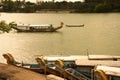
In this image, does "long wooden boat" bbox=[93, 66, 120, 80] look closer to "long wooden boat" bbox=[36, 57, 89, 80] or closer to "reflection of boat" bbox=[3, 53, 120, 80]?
"reflection of boat" bbox=[3, 53, 120, 80]

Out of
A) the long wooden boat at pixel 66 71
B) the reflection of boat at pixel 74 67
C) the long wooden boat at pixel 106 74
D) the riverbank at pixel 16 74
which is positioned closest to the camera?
the long wooden boat at pixel 106 74

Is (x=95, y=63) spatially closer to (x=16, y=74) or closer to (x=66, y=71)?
(x=66, y=71)

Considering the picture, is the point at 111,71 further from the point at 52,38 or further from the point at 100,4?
the point at 100,4

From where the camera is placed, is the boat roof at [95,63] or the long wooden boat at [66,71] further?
the boat roof at [95,63]

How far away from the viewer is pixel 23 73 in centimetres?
1969

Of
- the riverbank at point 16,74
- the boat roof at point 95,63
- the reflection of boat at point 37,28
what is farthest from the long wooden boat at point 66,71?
the reflection of boat at point 37,28

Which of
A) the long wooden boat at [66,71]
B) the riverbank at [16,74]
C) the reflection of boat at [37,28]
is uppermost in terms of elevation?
the riverbank at [16,74]

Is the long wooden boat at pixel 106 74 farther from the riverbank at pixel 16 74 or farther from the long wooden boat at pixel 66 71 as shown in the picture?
the riverbank at pixel 16 74

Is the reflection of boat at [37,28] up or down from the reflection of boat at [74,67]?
down

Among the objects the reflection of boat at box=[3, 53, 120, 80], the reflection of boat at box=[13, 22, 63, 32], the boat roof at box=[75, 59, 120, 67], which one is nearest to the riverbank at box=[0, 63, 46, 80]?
the reflection of boat at box=[3, 53, 120, 80]

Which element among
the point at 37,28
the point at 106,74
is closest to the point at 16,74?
the point at 106,74

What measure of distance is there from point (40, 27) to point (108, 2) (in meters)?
98.5

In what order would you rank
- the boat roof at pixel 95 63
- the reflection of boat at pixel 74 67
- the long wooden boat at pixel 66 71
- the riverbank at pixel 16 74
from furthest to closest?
the boat roof at pixel 95 63, the reflection of boat at pixel 74 67, the long wooden boat at pixel 66 71, the riverbank at pixel 16 74

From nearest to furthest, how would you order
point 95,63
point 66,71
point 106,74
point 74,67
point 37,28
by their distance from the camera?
1. point 106,74
2. point 66,71
3. point 95,63
4. point 74,67
5. point 37,28
